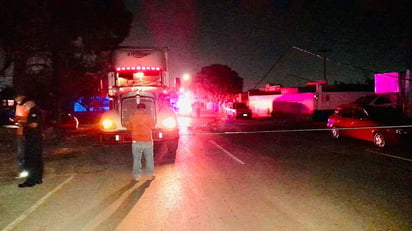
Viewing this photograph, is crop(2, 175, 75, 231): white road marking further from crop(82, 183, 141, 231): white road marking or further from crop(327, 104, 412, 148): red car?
crop(327, 104, 412, 148): red car

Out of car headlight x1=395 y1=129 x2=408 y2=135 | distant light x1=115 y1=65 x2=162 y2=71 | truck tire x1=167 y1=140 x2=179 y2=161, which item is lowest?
truck tire x1=167 y1=140 x2=179 y2=161

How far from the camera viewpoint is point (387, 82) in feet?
101

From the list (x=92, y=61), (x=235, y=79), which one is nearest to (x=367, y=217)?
(x=92, y=61)

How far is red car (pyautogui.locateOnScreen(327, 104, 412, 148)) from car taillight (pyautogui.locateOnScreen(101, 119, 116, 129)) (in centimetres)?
928

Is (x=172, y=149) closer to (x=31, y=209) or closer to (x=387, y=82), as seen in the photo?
(x=31, y=209)

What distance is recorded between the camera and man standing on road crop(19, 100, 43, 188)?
30.7 ft

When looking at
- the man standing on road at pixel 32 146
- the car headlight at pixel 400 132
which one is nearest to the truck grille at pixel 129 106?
the man standing on road at pixel 32 146

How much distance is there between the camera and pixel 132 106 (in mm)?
13672

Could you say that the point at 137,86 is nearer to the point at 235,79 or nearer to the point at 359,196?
the point at 359,196

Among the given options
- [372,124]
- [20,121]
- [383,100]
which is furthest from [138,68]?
[383,100]

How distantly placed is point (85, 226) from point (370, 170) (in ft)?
23.9

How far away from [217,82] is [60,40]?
5617cm

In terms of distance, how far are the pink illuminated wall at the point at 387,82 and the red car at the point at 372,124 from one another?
13.1 meters

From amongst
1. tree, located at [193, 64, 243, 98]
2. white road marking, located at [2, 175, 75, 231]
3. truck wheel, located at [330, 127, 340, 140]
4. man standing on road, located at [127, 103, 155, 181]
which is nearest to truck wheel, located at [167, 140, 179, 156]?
man standing on road, located at [127, 103, 155, 181]
